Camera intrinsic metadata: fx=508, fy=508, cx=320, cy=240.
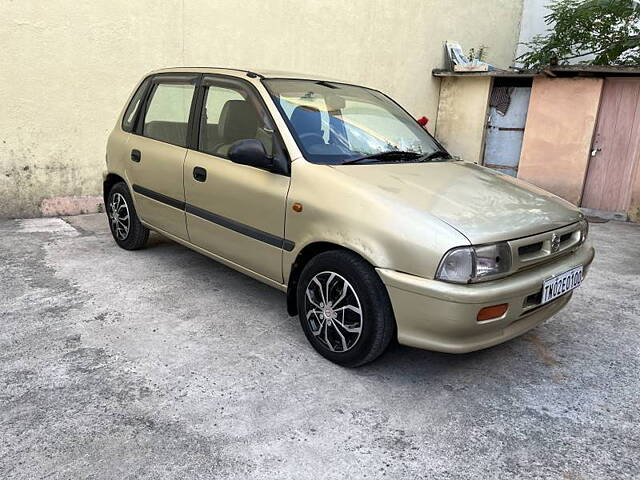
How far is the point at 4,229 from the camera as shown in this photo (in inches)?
212

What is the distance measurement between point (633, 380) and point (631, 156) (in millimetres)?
6097

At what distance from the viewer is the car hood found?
2.56 meters

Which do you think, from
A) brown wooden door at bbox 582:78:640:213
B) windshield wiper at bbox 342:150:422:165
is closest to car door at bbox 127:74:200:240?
windshield wiper at bbox 342:150:422:165

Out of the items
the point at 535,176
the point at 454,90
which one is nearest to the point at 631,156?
the point at 535,176

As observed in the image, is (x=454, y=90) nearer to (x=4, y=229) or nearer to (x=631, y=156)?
(x=631, y=156)

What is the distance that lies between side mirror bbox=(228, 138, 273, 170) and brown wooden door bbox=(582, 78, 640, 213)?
7019 mm

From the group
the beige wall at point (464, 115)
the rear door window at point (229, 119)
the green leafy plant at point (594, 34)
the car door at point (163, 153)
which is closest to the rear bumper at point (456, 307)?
the rear door window at point (229, 119)

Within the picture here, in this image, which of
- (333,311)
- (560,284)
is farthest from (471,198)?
(333,311)

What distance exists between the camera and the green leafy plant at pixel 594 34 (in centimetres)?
958

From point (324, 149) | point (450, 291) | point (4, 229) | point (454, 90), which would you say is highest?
point (454, 90)

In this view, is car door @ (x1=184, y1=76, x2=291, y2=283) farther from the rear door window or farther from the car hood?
the car hood

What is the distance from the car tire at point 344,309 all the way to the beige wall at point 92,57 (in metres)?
4.34

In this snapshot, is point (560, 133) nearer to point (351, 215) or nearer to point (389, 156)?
point (389, 156)

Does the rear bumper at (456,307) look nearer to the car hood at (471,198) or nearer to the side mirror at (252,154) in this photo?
the car hood at (471,198)
